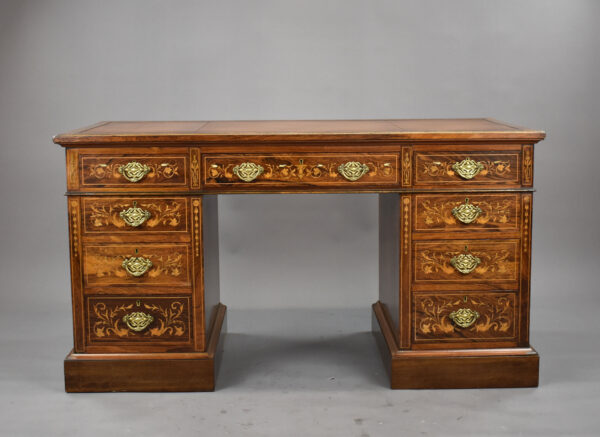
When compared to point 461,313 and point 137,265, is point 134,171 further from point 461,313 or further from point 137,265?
point 461,313

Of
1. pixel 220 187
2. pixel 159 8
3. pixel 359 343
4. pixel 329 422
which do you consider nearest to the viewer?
pixel 329 422

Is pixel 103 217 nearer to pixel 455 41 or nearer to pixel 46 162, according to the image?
pixel 46 162

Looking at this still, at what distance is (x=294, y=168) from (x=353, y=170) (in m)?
0.23

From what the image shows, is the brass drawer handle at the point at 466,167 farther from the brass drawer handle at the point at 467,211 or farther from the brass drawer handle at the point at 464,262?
the brass drawer handle at the point at 464,262

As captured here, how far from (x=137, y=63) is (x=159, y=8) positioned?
1.06ft

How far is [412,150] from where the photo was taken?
336 centimetres

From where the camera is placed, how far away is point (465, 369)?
11.3ft

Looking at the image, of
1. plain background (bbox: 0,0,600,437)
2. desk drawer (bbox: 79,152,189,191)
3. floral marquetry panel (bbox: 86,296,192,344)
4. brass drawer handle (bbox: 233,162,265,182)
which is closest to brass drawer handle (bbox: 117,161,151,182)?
desk drawer (bbox: 79,152,189,191)

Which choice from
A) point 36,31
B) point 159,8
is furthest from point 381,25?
point 36,31

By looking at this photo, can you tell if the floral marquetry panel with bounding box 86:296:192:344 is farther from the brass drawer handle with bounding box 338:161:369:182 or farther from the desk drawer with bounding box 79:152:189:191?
the brass drawer handle with bounding box 338:161:369:182

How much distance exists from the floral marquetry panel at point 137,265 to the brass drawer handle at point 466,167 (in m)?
1.12

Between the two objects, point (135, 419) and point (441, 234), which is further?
point (441, 234)

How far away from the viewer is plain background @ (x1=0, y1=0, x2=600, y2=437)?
467 cm

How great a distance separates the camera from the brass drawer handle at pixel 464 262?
3.44 m
